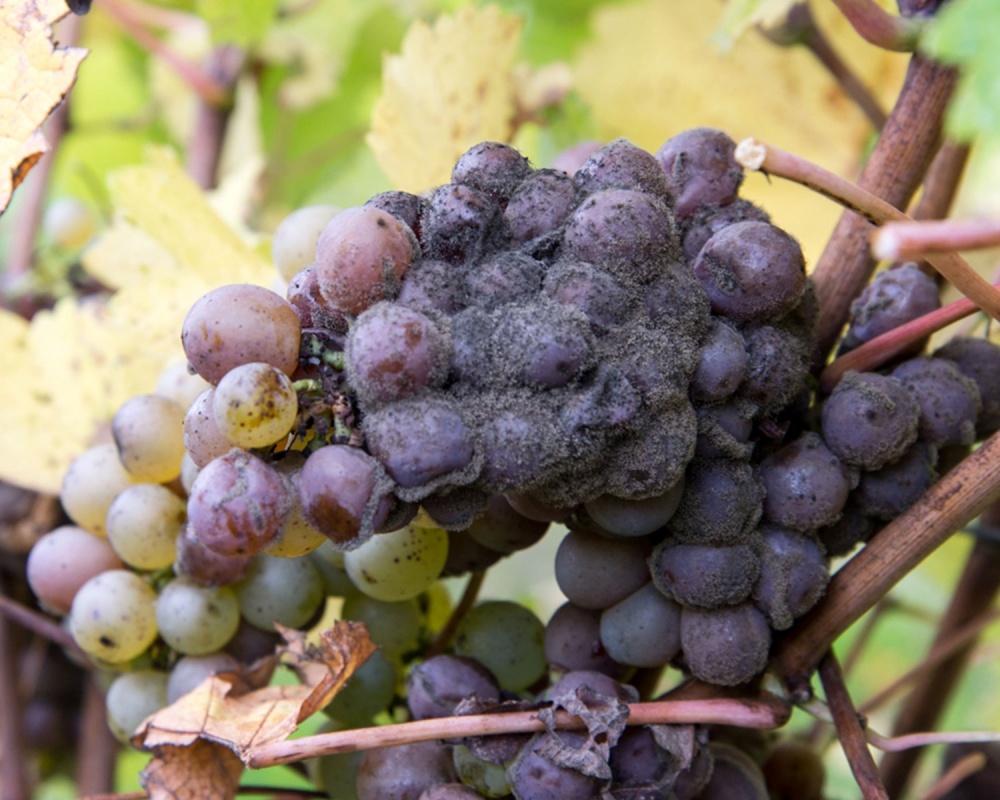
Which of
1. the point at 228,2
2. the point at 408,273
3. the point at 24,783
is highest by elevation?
the point at 228,2

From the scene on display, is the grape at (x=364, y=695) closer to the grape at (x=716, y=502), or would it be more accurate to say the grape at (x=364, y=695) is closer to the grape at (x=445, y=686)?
the grape at (x=445, y=686)

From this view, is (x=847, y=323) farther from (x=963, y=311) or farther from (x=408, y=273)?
(x=408, y=273)

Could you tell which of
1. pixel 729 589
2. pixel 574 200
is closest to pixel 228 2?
pixel 574 200

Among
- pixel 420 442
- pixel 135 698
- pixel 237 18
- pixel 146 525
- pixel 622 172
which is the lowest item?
pixel 135 698

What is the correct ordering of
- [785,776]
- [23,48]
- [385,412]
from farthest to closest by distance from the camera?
[785,776]
[23,48]
[385,412]

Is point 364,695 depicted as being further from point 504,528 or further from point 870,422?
point 870,422

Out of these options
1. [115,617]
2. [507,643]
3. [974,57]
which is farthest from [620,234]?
[115,617]

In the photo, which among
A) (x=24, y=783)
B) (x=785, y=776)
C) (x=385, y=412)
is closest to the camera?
(x=385, y=412)
